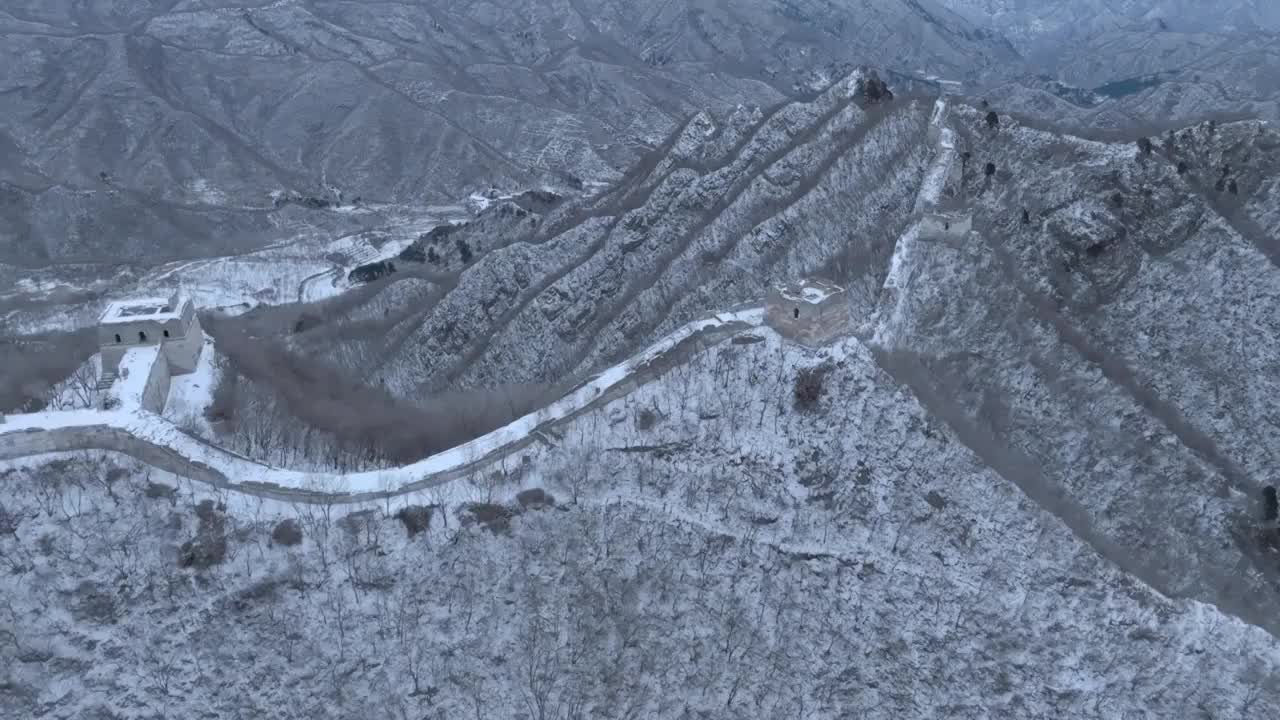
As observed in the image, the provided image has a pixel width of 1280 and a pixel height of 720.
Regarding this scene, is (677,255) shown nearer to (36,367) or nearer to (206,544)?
(206,544)

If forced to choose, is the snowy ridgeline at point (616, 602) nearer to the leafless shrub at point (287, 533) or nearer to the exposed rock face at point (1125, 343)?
the leafless shrub at point (287, 533)

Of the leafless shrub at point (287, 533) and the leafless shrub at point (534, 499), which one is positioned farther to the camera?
the leafless shrub at point (534, 499)

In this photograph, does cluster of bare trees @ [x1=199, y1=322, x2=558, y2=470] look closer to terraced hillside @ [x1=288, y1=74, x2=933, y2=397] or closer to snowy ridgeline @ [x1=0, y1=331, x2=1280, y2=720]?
snowy ridgeline @ [x1=0, y1=331, x2=1280, y2=720]

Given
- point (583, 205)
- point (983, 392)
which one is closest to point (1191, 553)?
point (983, 392)

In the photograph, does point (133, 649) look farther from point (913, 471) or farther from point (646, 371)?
point (913, 471)

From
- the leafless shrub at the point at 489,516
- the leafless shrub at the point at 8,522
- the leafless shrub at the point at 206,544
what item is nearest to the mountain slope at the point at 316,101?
the leafless shrub at the point at 8,522

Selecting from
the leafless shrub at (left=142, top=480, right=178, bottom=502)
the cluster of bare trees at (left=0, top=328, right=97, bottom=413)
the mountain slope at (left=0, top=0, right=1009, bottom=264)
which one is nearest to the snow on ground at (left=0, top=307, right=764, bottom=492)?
the leafless shrub at (left=142, top=480, right=178, bottom=502)
